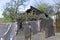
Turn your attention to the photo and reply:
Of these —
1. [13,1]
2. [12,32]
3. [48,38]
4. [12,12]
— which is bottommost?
[48,38]

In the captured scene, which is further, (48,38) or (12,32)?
(48,38)

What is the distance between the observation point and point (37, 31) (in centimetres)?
899

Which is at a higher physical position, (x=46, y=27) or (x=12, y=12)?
(x=12, y=12)

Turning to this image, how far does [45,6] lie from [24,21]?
13033 millimetres

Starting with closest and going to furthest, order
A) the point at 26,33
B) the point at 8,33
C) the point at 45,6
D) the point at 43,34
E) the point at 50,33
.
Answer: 1. the point at 8,33
2. the point at 26,33
3. the point at 43,34
4. the point at 50,33
5. the point at 45,6

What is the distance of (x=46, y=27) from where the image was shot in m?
9.09

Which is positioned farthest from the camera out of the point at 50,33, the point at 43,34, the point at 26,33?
the point at 50,33

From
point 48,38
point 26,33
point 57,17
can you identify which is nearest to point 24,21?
point 26,33

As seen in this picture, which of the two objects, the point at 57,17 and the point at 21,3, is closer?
the point at 21,3

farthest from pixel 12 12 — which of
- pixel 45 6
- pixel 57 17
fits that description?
pixel 45 6

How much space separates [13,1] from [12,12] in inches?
33.2

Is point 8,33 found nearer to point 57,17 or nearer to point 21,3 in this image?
point 21,3

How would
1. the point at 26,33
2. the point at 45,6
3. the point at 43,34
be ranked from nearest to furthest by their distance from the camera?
the point at 26,33 → the point at 43,34 → the point at 45,6

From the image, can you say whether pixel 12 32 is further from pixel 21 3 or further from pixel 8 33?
pixel 21 3
